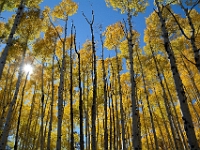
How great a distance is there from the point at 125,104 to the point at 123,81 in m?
2.07

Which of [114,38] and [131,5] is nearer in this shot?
[131,5]

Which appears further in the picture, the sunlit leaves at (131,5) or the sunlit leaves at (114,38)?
the sunlit leaves at (114,38)

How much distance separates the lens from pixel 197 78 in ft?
52.5

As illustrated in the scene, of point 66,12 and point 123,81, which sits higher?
point 66,12

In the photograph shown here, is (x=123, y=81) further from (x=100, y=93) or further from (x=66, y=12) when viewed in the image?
(x=66, y=12)

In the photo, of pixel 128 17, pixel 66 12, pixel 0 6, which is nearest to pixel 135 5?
pixel 128 17

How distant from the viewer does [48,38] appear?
14.6m

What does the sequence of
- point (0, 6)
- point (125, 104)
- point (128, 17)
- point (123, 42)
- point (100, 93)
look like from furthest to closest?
point (125, 104), point (100, 93), point (123, 42), point (0, 6), point (128, 17)

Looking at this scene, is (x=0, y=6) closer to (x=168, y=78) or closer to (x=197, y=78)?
(x=168, y=78)

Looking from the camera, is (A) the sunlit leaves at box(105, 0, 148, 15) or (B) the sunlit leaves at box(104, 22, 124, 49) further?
(B) the sunlit leaves at box(104, 22, 124, 49)

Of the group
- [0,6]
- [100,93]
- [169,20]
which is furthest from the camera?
[100,93]

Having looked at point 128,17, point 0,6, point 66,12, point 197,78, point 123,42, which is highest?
point 66,12

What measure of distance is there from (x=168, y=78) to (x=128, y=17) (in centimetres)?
765

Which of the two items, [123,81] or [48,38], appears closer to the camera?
[48,38]
